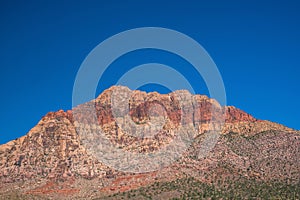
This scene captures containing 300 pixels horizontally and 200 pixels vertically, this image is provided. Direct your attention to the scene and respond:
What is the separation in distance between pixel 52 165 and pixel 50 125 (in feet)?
57.8

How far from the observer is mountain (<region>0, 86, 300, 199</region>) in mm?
123250

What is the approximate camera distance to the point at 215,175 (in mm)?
126938

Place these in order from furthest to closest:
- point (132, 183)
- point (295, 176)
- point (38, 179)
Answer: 1. point (38, 179)
2. point (132, 183)
3. point (295, 176)

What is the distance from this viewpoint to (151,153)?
14550 centimetres

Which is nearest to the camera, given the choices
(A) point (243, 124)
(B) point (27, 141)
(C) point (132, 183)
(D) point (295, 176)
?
(D) point (295, 176)

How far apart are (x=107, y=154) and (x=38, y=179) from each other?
20.9 meters

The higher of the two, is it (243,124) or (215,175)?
(243,124)

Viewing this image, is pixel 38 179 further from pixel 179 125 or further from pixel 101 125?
pixel 179 125

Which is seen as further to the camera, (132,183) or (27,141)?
(27,141)

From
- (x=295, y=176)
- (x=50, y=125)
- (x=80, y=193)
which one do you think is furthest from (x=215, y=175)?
(x=50, y=125)

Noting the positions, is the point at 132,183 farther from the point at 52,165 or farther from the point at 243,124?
the point at 243,124

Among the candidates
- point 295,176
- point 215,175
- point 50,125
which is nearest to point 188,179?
point 215,175

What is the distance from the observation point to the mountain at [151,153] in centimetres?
12325

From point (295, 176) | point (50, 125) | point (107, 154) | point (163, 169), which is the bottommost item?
point (295, 176)
